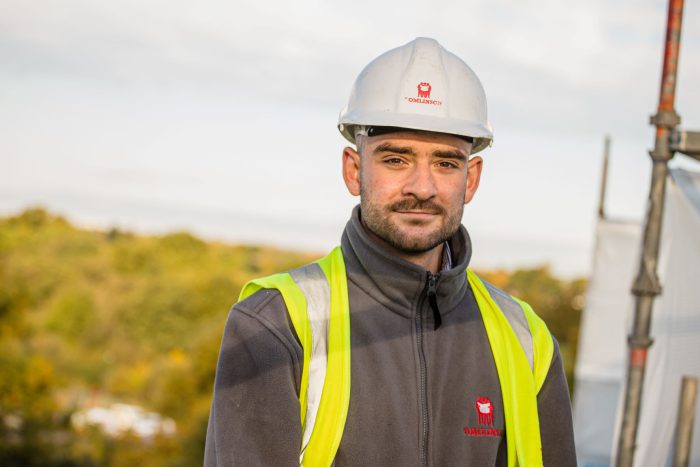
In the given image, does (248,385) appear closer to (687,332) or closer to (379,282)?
(379,282)

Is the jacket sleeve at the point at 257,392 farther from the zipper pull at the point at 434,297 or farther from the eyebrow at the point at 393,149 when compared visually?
the eyebrow at the point at 393,149

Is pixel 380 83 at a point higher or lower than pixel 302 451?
higher

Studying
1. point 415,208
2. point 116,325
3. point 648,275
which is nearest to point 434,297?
point 415,208

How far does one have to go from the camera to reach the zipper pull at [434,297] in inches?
121

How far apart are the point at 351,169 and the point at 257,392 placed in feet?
2.52

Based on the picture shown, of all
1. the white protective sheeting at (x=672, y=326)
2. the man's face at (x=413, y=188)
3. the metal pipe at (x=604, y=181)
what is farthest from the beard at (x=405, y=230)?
the metal pipe at (x=604, y=181)

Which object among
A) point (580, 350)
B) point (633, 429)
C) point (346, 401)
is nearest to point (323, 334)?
point (346, 401)

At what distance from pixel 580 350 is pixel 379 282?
33.5ft

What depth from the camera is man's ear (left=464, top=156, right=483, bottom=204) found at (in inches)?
129

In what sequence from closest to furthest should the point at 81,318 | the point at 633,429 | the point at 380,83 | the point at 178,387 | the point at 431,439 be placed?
the point at 431,439 < the point at 380,83 < the point at 633,429 < the point at 178,387 < the point at 81,318

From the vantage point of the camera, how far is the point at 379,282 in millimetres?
3084

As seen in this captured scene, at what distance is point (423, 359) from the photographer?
3.06 meters

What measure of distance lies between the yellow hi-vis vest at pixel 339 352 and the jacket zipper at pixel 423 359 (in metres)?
0.20

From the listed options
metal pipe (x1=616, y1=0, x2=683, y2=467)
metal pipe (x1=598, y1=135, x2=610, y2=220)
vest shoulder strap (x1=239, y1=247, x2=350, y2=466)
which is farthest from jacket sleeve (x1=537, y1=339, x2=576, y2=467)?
metal pipe (x1=598, y1=135, x2=610, y2=220)
